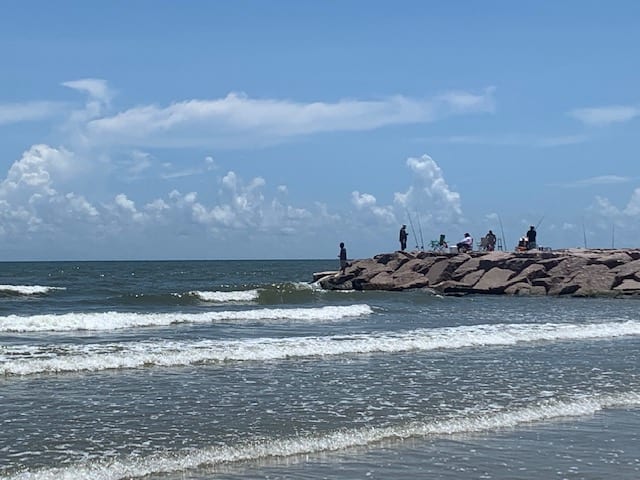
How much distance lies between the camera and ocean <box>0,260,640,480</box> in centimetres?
810

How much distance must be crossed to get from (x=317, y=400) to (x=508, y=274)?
2475 centimetres

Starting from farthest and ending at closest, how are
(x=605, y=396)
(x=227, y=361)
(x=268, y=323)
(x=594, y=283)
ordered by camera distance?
(x=594, y=283) < (x=268, y=323) < (x=227, y=361) < (x=605, y=396)

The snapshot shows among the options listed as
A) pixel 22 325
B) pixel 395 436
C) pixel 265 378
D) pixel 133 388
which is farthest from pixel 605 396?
pixel 22 325

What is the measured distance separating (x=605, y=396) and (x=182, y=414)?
572 centimetres

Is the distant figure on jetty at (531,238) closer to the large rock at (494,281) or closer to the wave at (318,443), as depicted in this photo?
the large rock at (494,281)

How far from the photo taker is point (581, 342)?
60.3 feet

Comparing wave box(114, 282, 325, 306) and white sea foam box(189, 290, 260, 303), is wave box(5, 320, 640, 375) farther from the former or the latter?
white sea foam box(189, 290, 260, 303)

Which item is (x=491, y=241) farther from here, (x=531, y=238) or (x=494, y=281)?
(x=494, y=281)

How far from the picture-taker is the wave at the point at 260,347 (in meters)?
13.7

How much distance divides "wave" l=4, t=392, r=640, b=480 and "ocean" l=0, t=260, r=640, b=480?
1.1 inches

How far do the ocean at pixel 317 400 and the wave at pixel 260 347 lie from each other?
0.04m

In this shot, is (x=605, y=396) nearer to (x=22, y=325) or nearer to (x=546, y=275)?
(x=22, y=325)

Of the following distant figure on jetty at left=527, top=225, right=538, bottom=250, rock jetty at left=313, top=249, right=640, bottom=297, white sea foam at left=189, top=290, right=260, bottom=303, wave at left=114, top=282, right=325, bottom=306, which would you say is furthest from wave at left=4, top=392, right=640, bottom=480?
distant figure on jetty at left=527, top=225, right=538, bottom=250

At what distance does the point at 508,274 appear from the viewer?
34.5m
